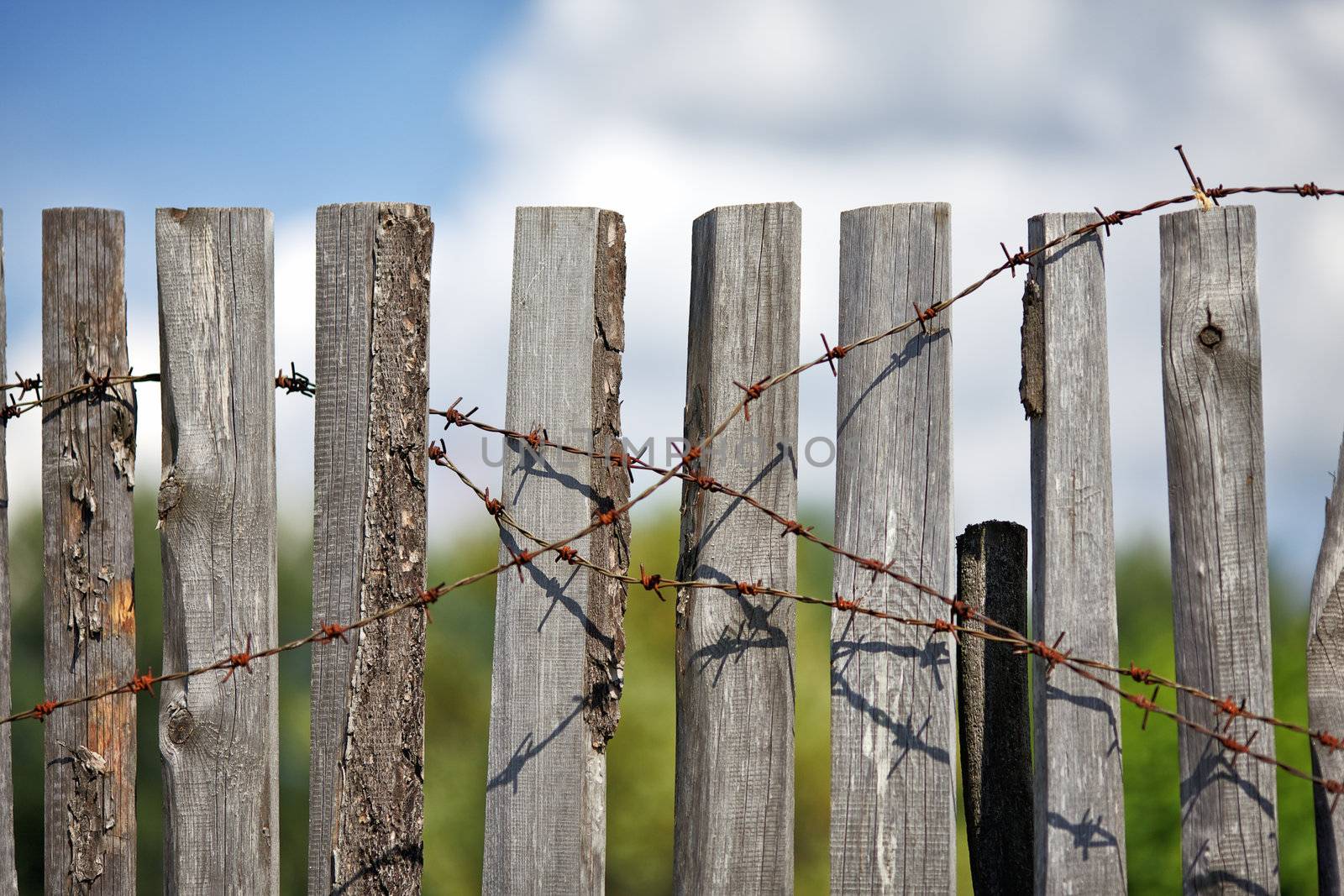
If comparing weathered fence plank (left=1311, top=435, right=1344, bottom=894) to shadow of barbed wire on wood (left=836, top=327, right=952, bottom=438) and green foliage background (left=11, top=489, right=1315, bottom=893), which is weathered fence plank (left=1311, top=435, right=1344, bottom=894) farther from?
green foliage background (left=11, top=489, right=1315, bottom=893)

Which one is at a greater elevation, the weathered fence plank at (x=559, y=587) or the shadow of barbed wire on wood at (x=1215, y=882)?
the weathered fence plank at (x=559, y=587)

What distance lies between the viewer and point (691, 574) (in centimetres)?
257

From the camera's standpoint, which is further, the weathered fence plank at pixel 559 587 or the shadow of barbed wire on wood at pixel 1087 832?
the weathered fence plank at pixel 559 587

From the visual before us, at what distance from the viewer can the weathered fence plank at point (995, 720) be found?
267cm

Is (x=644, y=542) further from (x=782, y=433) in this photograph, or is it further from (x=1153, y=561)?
(x=782, y=433)

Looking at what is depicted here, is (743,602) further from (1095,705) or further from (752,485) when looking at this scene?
(1095,705)

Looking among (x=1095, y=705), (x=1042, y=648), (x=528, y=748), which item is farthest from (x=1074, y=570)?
(x=528, y=748)

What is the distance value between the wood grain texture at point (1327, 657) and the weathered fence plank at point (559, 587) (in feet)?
5.46

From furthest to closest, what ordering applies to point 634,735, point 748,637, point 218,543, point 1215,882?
point 634,735
point 218,543
point 748,637
point 1215,882

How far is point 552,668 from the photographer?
2.58m

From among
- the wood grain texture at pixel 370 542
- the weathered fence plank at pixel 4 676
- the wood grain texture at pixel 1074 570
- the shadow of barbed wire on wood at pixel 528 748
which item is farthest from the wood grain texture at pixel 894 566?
the weathered fence plank at pixel 4 676

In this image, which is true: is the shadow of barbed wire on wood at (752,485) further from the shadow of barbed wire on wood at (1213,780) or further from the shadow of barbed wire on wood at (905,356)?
the shadow of barbed wire on wood at (1213,780)

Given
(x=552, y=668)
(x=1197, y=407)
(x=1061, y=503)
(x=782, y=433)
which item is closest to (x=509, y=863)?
(x=552, y=668)

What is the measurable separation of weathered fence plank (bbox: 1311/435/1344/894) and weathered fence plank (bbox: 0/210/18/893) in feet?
10.8
